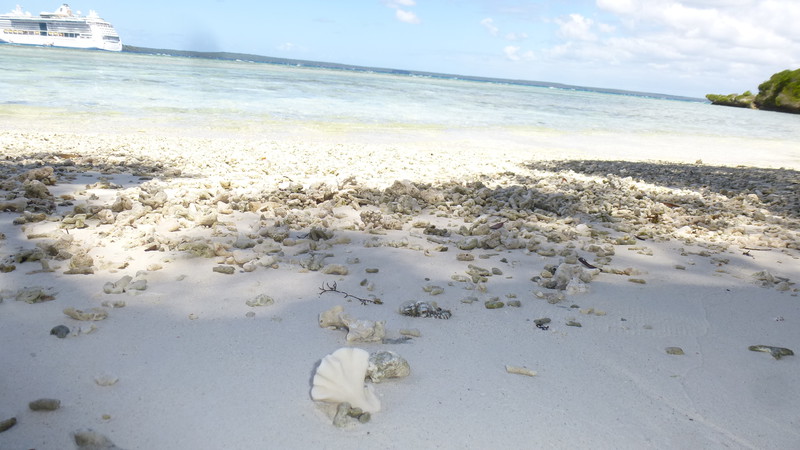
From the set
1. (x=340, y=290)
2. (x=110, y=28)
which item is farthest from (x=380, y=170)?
(x=110, y=28)

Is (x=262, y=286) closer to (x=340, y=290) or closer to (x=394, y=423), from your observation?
(x=340, y=290)

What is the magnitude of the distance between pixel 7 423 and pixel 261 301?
3.32 feet

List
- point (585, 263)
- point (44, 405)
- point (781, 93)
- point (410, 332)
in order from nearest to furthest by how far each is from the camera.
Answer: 1. point (44, 405)
2. point (410, 332)
3. point (585, 263)
4. point (781, 93)

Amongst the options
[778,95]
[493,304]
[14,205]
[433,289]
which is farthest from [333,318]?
[778,95]

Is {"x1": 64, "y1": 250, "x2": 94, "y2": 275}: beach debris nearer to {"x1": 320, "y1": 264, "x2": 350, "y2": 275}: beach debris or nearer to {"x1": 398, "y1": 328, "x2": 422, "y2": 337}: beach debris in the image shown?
{"x1": 320, "y1": 264, "x2": 350, "y2": 275}: beach debris

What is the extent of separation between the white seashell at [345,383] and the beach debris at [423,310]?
0.61 meters

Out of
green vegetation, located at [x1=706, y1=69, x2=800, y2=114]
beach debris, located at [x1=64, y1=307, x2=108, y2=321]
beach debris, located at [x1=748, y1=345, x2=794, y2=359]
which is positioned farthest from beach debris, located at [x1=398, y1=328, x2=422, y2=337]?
green vegetation, located at [x1=706, y1=69, x2=800, y2=114]

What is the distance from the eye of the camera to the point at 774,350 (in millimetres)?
2039

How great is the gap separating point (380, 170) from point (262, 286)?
3.61 metres

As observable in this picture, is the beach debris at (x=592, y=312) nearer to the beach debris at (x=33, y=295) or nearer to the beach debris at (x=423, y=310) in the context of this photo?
the beach debris at (x=423, y=310)

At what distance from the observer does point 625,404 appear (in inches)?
66.2

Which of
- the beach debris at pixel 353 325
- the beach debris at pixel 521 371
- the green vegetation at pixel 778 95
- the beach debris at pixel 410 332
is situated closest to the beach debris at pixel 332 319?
the beach debris at pixel 353 325

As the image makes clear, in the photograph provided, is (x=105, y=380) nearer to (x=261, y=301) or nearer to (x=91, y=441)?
(x=91, y=441)

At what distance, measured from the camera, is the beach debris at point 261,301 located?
228 centimetres
